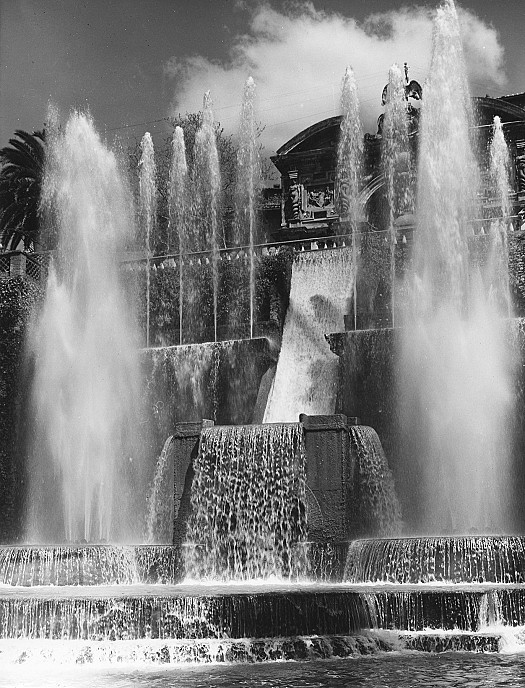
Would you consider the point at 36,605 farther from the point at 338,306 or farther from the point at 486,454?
the point at 338,306

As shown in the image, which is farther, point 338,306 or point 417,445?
point 338,306

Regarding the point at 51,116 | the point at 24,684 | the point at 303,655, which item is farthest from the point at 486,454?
the point at 51,116

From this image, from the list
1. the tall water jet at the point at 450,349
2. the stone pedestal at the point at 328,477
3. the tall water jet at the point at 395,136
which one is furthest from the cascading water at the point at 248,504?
the tall water jet at the point at 395,136

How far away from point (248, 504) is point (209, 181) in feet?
49.8

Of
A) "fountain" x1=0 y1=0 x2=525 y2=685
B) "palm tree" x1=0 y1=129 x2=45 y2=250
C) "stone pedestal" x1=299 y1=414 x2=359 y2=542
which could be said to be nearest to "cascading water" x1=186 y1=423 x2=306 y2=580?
"fountain" x1=0 y1=0 x2=525 y2=685

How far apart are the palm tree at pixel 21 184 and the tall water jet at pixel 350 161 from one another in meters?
10.4

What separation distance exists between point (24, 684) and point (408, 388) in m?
9.98

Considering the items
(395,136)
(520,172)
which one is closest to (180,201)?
(395,136)

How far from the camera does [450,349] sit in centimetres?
1786

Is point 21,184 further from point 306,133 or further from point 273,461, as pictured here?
point 273,461

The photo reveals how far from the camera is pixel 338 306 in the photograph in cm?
2430

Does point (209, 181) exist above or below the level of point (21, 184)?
below

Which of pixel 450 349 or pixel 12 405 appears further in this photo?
pixel 12 405

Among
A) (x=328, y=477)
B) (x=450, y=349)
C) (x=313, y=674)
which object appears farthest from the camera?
(x=450, y=349)
